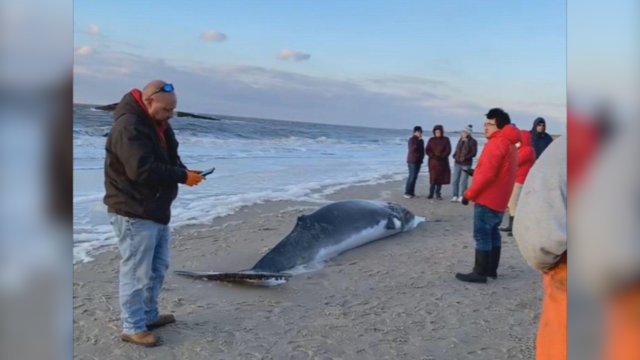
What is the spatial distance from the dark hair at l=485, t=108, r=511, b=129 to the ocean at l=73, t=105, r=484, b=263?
3.77 metres

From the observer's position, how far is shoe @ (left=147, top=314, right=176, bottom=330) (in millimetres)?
3846

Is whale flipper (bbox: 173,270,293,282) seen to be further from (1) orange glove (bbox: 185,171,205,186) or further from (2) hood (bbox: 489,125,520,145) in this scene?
(2) hood (bbox: 489,125,520,145)

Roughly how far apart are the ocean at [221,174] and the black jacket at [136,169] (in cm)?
30

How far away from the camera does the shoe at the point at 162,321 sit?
385cm

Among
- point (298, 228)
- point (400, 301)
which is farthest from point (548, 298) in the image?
point (298, 228)

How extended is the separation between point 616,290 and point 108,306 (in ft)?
13.5

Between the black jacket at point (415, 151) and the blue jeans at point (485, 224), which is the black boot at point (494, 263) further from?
the black jacket at point (415, 151)

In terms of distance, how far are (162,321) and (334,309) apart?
136cm

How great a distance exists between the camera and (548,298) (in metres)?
1.65

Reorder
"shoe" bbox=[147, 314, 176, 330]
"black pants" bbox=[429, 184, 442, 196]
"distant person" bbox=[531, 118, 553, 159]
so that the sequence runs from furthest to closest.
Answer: "black pants" bbox=[429, 184, 442, 196]
"distant person" bbox=[531, 118, 553, 159]
"shoe" bbox=[147, 314, 176, 330]

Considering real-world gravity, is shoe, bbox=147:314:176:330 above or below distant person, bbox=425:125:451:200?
below

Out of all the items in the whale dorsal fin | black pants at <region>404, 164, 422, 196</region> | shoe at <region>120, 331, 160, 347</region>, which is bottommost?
shoe at <region>120, 331, 160, 347</region>

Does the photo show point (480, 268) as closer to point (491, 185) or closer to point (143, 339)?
point (491, 185)

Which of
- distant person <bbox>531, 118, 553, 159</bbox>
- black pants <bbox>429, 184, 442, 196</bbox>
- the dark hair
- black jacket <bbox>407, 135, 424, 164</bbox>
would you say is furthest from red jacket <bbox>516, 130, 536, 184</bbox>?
black pants <bbox>429, 184, 442, 196</bbox>
